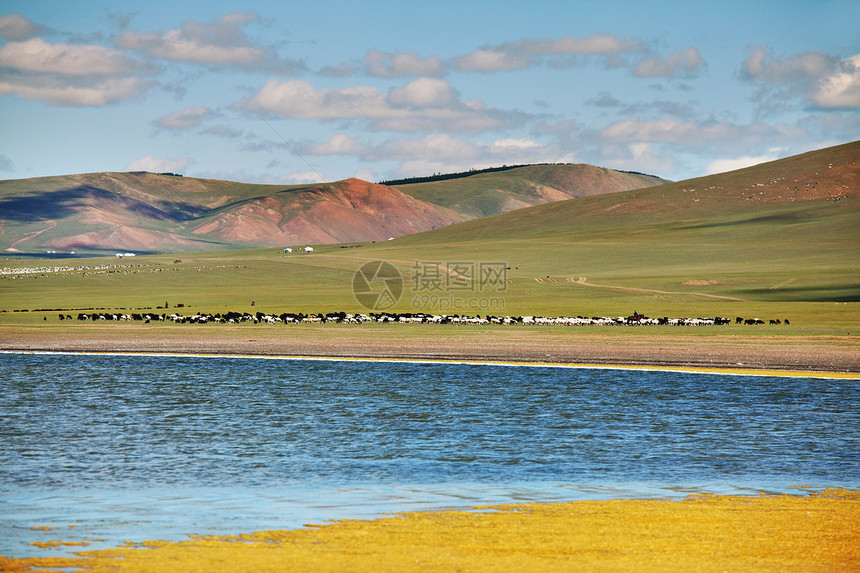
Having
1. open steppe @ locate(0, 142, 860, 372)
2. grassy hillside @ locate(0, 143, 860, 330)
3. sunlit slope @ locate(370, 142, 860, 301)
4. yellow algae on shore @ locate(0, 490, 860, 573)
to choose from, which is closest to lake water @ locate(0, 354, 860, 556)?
yellow algae on shore @ locate(0, 490, 860, 573)

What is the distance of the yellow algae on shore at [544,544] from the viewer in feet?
36.3

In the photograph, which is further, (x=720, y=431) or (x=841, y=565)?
(x=720, y=431)

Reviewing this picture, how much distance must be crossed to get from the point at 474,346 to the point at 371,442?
67.8ft

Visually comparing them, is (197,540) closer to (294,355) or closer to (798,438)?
(798,438)

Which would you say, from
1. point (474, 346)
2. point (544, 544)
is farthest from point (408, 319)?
point (544, 544)

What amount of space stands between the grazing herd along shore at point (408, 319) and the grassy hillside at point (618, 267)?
14.6 ft

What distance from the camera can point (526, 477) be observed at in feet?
56.2

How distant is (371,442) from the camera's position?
21.0m

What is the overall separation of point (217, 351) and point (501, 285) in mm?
48942

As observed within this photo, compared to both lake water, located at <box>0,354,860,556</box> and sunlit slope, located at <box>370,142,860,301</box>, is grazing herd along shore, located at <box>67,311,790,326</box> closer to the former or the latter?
lake water, located at <box>0,354,860,556</box>

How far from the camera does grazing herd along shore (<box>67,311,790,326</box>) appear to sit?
51156 mm

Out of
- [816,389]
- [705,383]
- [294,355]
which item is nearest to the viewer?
[816,389]

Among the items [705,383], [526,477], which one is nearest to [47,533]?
[526,477]

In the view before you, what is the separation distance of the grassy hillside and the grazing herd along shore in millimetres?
4452
